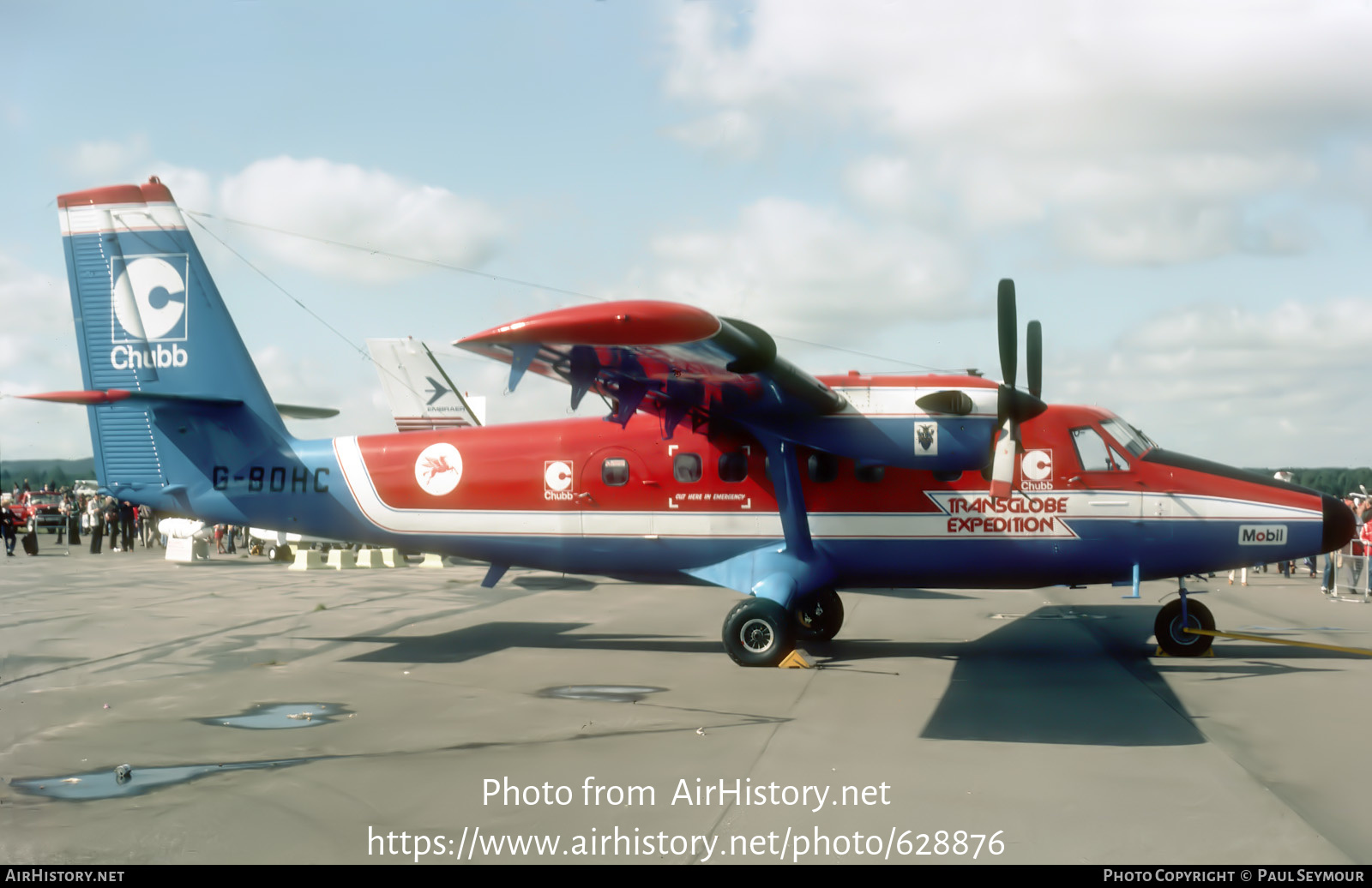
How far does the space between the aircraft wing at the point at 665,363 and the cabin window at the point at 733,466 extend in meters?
0.56

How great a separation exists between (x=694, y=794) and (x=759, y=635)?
16.5 feet

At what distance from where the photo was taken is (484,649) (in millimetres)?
12766

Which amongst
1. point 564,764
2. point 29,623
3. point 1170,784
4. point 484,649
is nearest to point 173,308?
point 29,623

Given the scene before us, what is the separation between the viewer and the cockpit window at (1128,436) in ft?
39.5

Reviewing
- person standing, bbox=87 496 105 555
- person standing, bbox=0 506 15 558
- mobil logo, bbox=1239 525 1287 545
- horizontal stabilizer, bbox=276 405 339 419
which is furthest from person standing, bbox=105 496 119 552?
mobil logo, bbox=1239 525 1287 545

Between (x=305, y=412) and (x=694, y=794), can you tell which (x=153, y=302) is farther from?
(x=694, y=794)

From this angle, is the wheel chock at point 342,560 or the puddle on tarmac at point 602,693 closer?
the puddle on tarmac at point 602,693

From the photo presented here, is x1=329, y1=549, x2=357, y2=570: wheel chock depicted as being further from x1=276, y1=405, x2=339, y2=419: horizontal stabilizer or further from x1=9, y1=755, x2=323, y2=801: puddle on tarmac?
x1=9, y1=755, x2=323, y2=801: puddle on tarmac

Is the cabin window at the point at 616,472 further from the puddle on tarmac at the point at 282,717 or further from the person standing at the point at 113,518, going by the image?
the person standing at the point at 113,518

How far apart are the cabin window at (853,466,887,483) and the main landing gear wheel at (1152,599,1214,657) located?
155 inches

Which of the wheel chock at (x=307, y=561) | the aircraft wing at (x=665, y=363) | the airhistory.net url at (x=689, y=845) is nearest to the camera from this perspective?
the airhistory.net url at (x=689, y=845)

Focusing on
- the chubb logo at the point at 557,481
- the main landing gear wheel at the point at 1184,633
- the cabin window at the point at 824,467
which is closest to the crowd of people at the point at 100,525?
the chubb logo at the point at 557,481

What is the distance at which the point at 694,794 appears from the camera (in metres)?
6.56
